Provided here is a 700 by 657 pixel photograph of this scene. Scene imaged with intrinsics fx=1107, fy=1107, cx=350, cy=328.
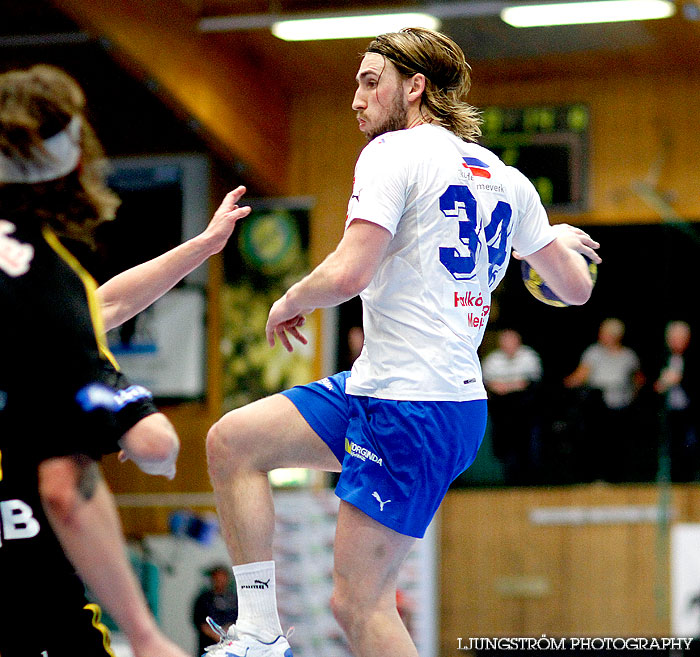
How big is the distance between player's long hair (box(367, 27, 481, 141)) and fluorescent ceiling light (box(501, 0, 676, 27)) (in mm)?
8066

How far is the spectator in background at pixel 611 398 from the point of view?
12.7m

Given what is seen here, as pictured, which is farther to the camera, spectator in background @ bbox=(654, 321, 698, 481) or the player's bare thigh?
spectator in background @ bbox=(654, 321, 698, 481)

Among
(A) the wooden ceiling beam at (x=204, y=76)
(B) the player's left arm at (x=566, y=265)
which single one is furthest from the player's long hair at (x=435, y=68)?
(A) the wooden ceiling beam at (x=204, y=76)

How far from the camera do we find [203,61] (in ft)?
40.7

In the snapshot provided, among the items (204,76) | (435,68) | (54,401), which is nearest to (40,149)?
(54,401)

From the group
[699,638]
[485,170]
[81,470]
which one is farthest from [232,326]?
[81,470]

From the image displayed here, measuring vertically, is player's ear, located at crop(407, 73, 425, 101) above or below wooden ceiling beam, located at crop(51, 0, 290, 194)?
below

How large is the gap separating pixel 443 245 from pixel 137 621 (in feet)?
5.18

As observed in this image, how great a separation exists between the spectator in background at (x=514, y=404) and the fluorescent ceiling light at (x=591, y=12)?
365 cm

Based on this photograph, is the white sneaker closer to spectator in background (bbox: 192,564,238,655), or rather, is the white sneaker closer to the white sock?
the white sock

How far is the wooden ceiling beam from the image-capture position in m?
10.7

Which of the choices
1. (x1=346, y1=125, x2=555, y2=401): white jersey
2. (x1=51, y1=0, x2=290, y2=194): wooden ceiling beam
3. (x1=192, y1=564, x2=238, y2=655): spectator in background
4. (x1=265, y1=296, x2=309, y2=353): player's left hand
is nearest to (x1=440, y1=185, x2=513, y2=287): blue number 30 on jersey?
(x1=346, y1=125, x2=555, y2=401): white jersey

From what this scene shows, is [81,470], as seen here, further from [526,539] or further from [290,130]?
[290,130]

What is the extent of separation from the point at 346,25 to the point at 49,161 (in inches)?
386
